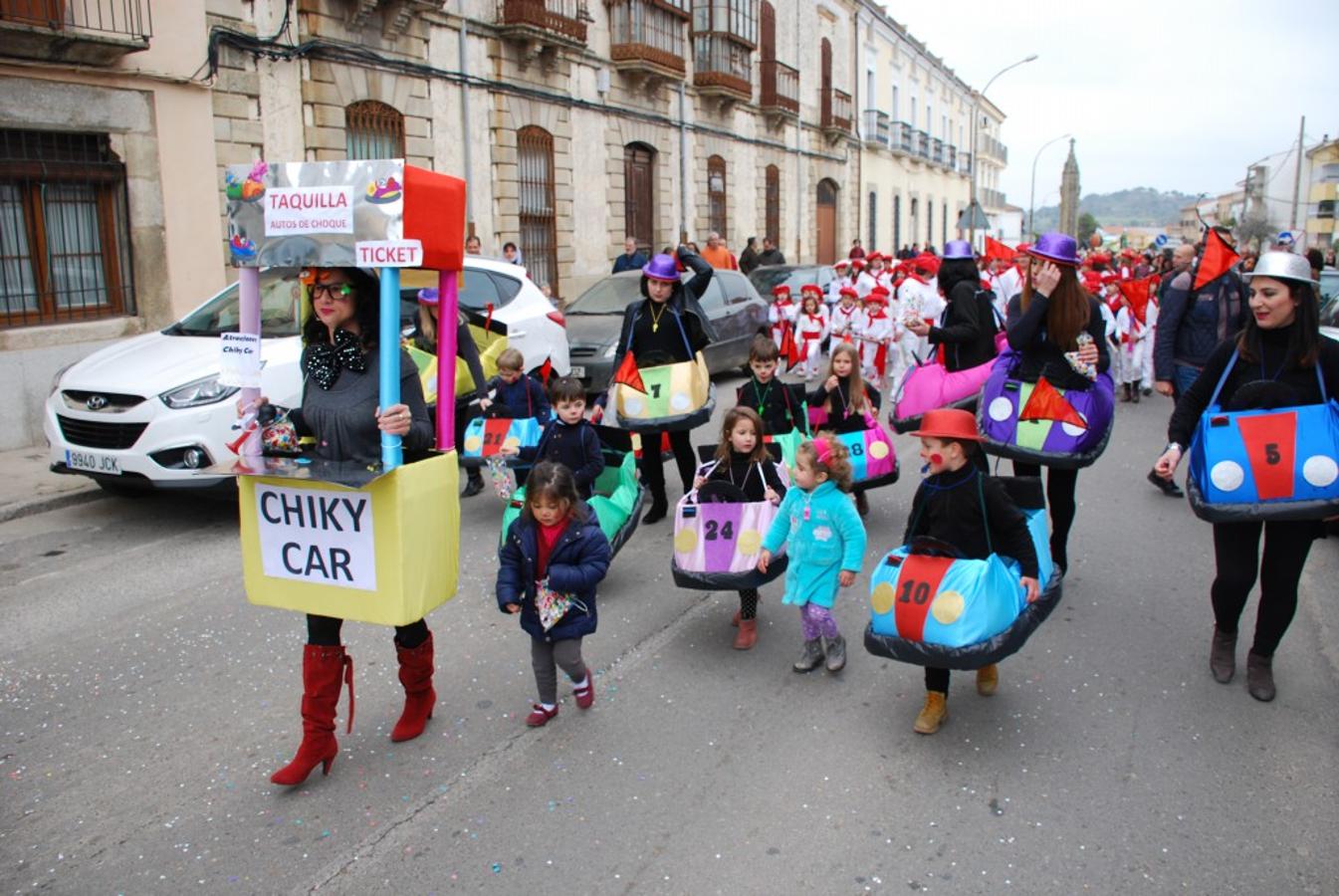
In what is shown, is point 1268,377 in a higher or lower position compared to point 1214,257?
lower

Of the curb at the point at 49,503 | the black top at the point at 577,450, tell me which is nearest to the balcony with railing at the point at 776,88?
the curb at the point at 49,503

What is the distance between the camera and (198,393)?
7316mm

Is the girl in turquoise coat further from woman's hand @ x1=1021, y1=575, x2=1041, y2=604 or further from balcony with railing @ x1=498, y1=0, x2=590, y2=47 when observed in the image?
balcony with railing @ x1=498, y1=0, x2=590, y2=47

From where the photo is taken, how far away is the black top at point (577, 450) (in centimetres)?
585

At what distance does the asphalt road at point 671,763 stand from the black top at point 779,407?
1.12 meters

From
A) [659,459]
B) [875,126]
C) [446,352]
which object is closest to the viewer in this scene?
[446,352]

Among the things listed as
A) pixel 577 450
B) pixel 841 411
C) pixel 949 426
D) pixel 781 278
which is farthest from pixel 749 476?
pixel 781 278

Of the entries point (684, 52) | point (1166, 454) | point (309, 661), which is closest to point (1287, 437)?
point (1166, 454)

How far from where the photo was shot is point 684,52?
937 inches

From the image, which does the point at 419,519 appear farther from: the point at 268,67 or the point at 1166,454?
the point at 268,67

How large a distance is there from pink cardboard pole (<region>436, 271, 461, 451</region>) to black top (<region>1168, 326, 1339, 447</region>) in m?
2.97

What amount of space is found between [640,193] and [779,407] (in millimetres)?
16924

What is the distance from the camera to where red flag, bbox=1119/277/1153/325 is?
13422mm

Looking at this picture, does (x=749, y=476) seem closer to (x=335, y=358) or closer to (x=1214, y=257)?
(x=335, y=358)
